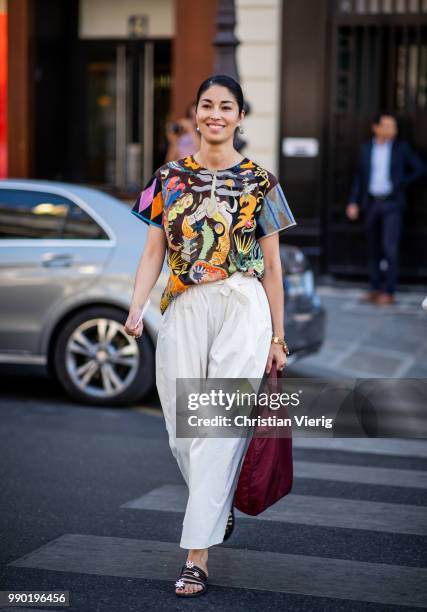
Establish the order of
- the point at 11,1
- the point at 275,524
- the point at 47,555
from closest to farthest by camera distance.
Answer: the point at 47,555, the point at 275,524, the point at 11,1

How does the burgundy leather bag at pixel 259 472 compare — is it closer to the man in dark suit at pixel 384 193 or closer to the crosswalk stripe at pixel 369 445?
the crosswalk stripe at pixel 369 445

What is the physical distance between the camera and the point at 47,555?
466 cm

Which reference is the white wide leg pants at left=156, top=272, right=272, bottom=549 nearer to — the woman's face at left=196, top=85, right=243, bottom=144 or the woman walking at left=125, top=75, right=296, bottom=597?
the woman walking at left=125, top=75, right=296, bottom=597

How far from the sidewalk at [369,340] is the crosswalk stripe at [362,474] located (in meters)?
2.89

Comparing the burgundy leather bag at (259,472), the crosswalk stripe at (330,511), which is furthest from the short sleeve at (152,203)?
the crosswalk stripe at (330,511)

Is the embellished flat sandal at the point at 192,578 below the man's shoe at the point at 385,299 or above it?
above

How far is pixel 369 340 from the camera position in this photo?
426 inches

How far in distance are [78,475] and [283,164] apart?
320 inches

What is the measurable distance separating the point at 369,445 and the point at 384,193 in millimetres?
5706

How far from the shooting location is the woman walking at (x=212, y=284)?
13.8 feet

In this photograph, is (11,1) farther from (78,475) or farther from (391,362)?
(78,475)

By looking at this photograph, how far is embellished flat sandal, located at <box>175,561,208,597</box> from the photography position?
165 inches

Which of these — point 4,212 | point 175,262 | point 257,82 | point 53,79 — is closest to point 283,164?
point 257,82

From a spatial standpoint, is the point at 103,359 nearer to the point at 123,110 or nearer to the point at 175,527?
the point at 175,527
